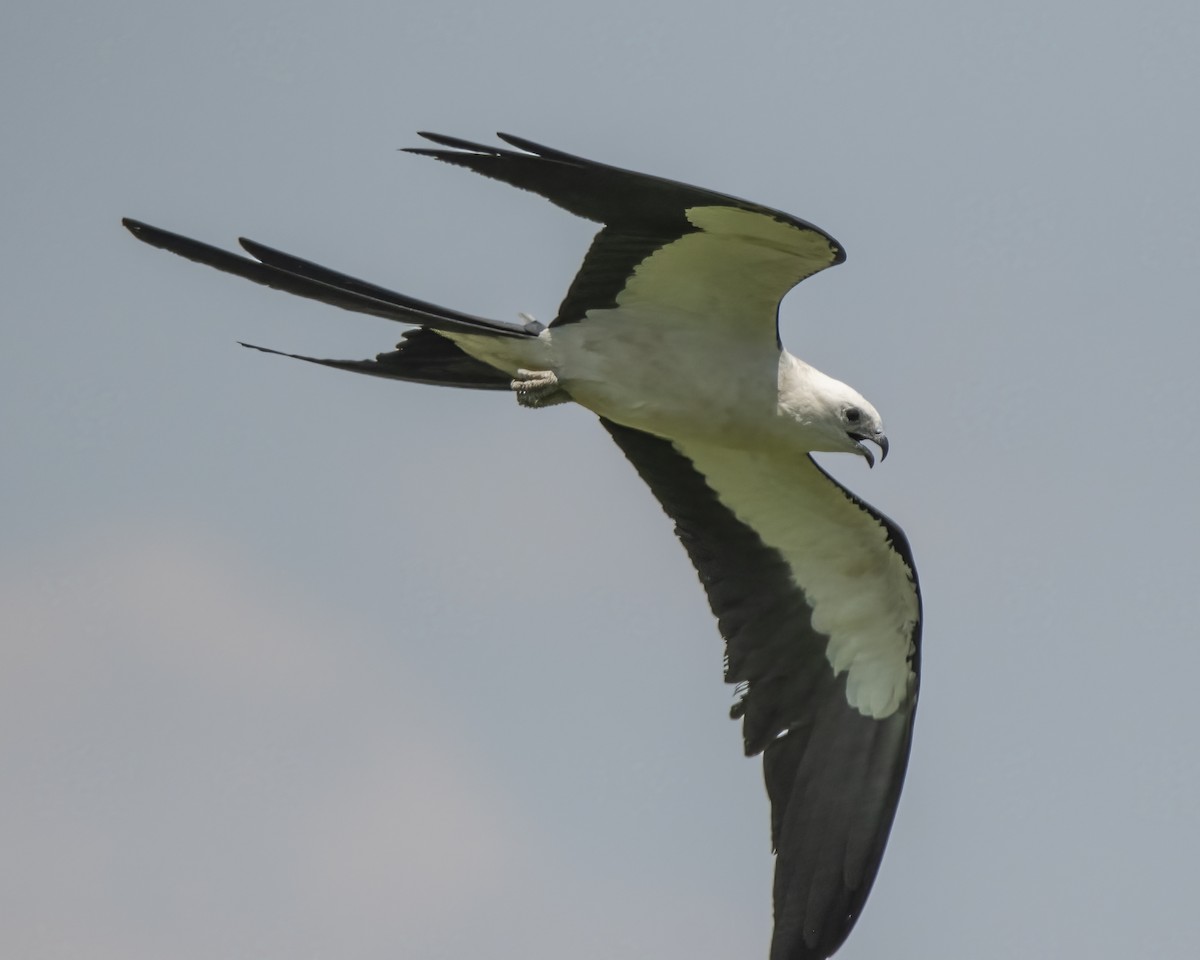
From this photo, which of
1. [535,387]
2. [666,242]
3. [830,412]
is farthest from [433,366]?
[830,412]

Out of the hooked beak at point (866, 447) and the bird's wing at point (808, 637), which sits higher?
the hooked beak at point (866, 447)

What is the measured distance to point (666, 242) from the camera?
27.1ft

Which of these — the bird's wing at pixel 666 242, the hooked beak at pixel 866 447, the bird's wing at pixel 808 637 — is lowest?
the bird's wing at pixel 808 637

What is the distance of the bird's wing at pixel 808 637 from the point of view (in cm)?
890

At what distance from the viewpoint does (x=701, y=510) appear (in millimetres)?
9766

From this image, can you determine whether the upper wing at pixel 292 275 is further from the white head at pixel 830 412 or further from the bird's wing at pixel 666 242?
the white head at pixel 830 412

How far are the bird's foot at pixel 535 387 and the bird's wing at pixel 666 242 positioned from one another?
0.33 m

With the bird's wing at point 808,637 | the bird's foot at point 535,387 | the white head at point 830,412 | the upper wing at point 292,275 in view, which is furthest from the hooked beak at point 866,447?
the upper wing at point 292,275

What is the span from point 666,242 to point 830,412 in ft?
4.22

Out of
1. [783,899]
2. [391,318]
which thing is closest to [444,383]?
[391,318]

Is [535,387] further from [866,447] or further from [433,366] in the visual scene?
[866,447]

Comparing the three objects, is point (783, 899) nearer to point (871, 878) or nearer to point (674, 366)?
point (871, 878)

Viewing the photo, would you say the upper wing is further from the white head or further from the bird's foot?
the white head

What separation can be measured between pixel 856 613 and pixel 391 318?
3150mm
